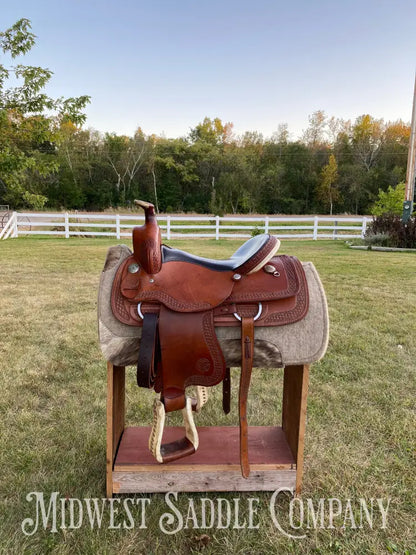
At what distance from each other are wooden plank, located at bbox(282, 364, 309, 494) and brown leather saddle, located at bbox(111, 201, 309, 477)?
28 centimetres

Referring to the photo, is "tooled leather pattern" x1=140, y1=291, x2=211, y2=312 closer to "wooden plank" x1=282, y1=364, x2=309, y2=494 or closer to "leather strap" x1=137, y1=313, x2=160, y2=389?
"leather strap" x1=137, y1=313, x2=160, y2=389

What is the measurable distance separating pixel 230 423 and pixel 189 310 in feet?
3.45

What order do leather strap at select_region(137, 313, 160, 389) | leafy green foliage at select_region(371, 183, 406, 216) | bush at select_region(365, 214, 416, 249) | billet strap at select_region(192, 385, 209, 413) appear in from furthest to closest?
leafy green foliage at select_region(371, 183, 406, 216) < bush at select_region(365, 214, 416, 249) < billet strap at select_region(192, 385, 209, 413) < leather strap at select_region(137, 313, 160, 389)

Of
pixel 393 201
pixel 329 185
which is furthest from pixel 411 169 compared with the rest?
pixel 329 185

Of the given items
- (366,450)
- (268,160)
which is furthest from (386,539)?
(268,160)

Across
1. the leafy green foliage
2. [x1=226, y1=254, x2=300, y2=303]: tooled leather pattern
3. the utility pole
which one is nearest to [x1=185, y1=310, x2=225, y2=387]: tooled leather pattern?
[x1=226, y1=254, x2=300, y2=303]: tooled leather pattern

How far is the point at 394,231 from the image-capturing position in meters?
9.60

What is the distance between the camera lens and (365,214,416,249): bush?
933 centimetres

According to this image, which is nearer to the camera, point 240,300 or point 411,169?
point 240,300

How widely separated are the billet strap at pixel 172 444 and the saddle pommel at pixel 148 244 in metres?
0.51

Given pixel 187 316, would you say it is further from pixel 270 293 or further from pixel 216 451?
pixel 216 451

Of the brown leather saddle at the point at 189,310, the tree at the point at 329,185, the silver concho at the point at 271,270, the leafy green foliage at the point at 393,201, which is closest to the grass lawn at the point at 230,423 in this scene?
the brown leather saddle at the point at 189,310

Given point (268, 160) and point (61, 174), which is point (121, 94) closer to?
point (61, 174)

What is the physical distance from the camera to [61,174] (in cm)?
3231
